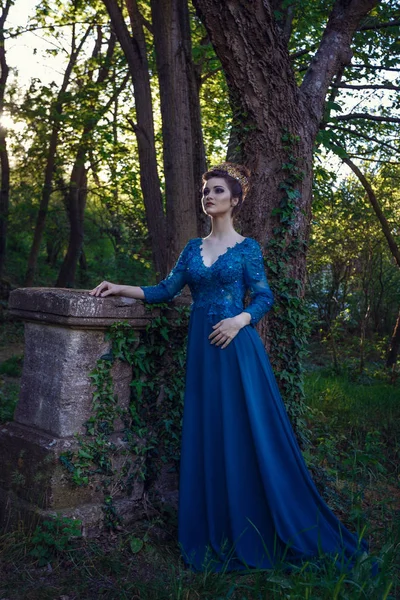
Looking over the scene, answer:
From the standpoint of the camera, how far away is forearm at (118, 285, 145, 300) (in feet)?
11.9

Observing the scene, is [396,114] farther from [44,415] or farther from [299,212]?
[44,415]

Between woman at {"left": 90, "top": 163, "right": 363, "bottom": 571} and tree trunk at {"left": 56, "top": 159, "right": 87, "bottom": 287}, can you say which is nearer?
woman at {"left": 90, "top": 163, "right": 363, "bottom": 571}

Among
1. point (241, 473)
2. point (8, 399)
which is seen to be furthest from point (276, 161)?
point (8, 399)

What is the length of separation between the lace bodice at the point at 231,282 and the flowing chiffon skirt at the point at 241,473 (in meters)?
0.10

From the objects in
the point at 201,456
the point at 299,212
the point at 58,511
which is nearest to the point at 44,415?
the point at 58,511

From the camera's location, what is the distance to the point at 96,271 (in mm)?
21078

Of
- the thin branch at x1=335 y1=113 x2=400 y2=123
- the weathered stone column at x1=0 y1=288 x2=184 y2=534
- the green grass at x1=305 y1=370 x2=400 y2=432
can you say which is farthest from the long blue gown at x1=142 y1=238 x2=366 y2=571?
the green grass at x1=305 y1=370 x2=400 y2=432

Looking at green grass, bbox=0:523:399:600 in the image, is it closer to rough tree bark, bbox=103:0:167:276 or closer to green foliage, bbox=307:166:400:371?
rough tree bark, bbox=103:0:167:276

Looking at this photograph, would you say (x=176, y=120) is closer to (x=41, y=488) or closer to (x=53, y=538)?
(x=41, y=488)

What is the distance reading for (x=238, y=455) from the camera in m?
3.47

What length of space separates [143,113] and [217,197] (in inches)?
175

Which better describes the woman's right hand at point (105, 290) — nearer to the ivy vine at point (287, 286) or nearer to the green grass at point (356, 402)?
the ivy vine at point (287, 286)

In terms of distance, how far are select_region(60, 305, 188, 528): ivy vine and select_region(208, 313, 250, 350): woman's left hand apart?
1.59 ft

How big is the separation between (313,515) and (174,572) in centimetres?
87
